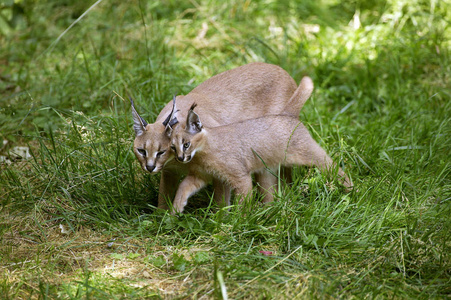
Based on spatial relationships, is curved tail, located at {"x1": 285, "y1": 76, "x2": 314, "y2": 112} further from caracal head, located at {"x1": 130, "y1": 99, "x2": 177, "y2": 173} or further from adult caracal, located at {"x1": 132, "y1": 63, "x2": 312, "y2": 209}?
caracal head, located at {"x1": 130, "y1": 99, "x2": 177, "y2": 173}

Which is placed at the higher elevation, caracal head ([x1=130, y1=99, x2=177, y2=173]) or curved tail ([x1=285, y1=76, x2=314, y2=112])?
caracal head ([x1=130, y1=99, x2=177, y2=173])

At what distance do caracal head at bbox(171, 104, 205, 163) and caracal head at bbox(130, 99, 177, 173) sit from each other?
0.07m

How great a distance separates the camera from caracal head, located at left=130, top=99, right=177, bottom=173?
14.6ft

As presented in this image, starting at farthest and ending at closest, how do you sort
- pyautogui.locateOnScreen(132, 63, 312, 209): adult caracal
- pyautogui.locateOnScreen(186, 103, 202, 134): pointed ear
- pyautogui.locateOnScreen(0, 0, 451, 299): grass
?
1. pyautogui.locateOnScreen(132, 63, 312, 209): adult caracal
2. pyautogui.locateOnScreen(186, 103, 202, 134): pointed ear
3. pyautogui.locateOnScreen(0, 0, 451, 299): grass

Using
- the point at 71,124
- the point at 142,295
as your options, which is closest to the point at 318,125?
the point at 71,124

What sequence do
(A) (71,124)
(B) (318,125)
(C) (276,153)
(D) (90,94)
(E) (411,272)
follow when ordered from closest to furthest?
(E) (411,272) → (C) (276,153) → (A) (71,124) → (B) (318,125) → (D) (90,94)

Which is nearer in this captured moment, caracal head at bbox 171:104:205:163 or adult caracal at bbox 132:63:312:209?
caracal head at bbox 171:104:205:163

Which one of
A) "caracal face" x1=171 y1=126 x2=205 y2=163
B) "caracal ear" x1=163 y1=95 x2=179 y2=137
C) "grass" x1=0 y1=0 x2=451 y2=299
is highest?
"caracal ear" x1=163 y1=95 x2=179 y2=137

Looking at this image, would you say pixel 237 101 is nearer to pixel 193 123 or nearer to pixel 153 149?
pixel 193 123

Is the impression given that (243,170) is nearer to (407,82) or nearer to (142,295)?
(142,295)

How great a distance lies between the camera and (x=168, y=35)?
8219 mm

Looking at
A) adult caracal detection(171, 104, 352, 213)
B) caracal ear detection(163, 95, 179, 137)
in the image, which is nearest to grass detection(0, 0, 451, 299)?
adult caracal detection(171, 104, 352, 213)

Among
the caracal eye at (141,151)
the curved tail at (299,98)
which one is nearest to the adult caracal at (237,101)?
the curved tail at (299,98)

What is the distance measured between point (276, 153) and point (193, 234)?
3.95 feet
